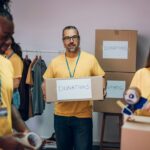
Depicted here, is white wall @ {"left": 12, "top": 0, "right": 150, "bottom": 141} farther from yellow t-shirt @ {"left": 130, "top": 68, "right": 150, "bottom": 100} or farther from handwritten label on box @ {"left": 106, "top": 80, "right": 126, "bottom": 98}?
yellow t-shirt @ {"left": 130, "top": 68, "right": 150, "bottom": 100}

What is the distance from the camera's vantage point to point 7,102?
5.85 feet

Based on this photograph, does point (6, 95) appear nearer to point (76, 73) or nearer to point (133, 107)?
point (133, 107)

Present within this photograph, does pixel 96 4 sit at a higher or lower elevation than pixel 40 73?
higher

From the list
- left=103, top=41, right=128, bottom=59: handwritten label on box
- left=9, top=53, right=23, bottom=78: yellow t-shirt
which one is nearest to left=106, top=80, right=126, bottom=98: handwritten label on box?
left=103, top=41, right=128, bottom=59: handwritten label on box

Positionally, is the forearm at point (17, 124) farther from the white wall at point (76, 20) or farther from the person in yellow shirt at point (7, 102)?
the white wall at point (76, 20)

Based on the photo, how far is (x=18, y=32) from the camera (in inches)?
176

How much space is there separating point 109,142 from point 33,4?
196cm

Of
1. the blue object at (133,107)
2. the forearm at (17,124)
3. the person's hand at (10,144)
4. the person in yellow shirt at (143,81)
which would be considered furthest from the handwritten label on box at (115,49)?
the person's hand at (10,144)

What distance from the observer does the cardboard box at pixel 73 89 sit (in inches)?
118

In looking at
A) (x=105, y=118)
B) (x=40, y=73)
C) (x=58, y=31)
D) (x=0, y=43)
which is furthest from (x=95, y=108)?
(x=0, y=43)

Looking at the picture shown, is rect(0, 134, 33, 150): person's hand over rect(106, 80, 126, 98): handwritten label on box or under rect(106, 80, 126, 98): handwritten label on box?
over

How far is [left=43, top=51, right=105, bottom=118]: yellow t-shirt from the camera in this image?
3.05m

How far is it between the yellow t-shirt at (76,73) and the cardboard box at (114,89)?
732 millimetres

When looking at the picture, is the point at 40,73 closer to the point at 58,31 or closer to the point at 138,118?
the point at 58,31
